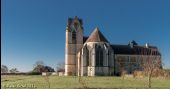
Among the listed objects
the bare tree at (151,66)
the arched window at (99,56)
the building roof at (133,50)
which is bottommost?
the bare tree at (151,66)

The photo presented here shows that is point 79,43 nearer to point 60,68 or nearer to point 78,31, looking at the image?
point 78,31

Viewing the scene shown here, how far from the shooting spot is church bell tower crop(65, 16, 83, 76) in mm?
81938

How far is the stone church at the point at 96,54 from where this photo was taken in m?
74.8

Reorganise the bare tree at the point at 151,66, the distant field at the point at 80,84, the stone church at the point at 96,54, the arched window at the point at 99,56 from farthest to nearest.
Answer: the stone church at the point at 96,54
the arched window at the point at 99,56
the bare tree at the point at 151,66
the distant field at the point at 80,84

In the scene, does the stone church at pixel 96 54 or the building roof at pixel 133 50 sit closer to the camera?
the stone church at pixel 96 54

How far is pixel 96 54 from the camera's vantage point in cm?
7469

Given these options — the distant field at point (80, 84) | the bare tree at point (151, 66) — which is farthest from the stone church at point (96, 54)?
the distant field at point (80, 84)

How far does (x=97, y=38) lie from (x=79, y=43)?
7.49m

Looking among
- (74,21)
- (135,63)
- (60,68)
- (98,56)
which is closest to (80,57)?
(98,56)

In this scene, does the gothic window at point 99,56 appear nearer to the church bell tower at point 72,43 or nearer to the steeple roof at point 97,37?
the steeple roof at point 97,37

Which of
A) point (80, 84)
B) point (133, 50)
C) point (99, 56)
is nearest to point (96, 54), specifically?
point (99, 56)

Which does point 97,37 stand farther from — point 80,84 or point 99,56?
point 80,84

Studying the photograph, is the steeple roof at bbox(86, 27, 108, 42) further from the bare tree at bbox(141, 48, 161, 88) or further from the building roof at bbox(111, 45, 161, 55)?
the bare tree at bbox(141, 48, 161, 88)

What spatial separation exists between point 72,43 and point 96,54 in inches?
370
